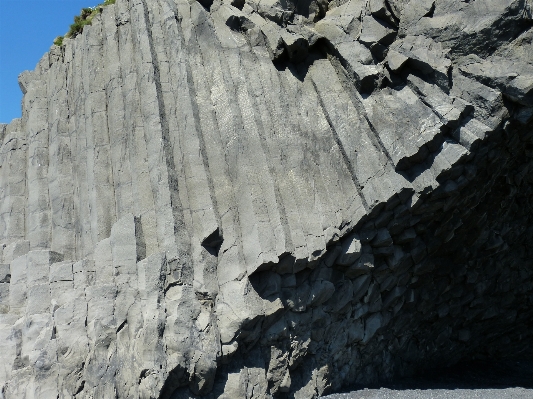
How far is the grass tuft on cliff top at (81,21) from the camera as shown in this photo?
14.6 metres

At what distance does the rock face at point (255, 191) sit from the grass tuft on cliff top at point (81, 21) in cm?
98

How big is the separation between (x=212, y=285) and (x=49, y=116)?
19.0 ft

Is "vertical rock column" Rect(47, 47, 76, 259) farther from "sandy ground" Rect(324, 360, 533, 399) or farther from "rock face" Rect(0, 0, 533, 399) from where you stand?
"sandy ground" Rect(324, 360, 533, 399)

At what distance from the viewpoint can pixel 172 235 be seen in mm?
Answer: 10055

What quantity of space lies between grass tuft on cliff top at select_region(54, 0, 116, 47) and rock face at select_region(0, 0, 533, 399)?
3.21 ft

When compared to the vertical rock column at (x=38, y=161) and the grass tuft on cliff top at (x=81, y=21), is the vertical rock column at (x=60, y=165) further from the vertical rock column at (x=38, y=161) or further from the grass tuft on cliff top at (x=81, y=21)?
the grass tuft on cliff top at (x=81, y=21)

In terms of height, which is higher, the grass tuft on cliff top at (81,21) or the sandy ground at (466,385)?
the grass tuft on cliff top at (81,21)

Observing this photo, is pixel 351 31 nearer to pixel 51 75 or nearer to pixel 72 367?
pixel 51 75

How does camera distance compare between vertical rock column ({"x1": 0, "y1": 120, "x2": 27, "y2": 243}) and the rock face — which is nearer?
the rock face

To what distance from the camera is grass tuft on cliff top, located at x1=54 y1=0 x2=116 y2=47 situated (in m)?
14.6

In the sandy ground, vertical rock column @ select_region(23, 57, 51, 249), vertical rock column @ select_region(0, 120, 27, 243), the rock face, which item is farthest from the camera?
vertical rock column @ select_region(0, 120, 27, 243)

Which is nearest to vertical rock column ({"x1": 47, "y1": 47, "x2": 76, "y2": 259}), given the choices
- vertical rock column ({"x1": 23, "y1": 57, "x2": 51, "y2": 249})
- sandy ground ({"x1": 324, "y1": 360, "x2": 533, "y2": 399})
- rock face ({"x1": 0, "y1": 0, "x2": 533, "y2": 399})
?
rock face ({"x1": 0, "y1": 0, "x2": 533, "y2": 399})

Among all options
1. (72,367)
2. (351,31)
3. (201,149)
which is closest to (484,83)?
(351,31)

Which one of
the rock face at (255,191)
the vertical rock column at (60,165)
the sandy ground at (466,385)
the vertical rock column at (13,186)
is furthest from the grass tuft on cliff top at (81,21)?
the sandy ground at (466,385)
